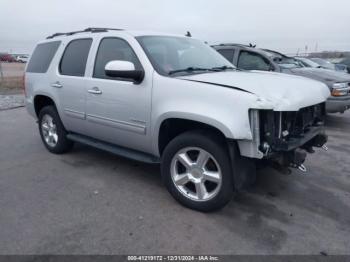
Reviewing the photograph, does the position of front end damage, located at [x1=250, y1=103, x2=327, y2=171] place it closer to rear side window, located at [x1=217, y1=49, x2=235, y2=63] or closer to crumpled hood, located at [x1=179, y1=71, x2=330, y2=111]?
crumpled hood, located at [x1=179, y1=71, x2=330, y2=111]

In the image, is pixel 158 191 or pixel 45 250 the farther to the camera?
pixel 158 191

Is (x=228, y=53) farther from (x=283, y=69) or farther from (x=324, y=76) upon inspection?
(x=324, y=76)

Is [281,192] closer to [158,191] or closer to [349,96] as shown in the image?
[158,191]

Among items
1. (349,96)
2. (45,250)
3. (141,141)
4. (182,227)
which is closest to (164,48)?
(141,141)

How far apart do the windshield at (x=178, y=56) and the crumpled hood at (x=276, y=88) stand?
32cm

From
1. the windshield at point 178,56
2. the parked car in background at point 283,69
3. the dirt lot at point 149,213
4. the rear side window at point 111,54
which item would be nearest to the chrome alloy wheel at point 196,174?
the dirt lot at point 149,213

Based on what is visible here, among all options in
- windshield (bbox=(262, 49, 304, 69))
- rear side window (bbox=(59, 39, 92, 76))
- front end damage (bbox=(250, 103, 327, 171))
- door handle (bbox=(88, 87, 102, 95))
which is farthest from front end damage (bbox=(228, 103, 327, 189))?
windshield (bbox=(262, 49, 304, 69))

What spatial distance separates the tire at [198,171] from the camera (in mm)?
3195

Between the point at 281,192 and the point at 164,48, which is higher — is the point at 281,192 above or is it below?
below

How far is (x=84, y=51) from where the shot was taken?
4613mm

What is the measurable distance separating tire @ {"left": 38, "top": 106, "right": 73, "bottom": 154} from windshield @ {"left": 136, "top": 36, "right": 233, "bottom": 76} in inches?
84.1

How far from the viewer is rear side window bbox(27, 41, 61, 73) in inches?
206

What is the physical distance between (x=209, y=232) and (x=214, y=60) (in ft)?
7.64

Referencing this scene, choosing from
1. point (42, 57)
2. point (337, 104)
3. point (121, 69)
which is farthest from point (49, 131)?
point (337, 104)
